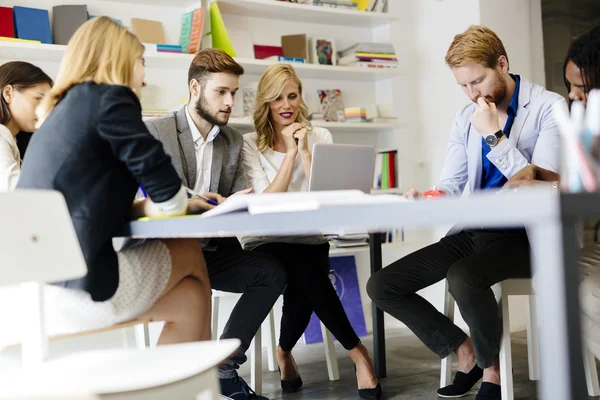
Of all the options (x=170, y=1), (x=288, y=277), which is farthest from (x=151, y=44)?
(x=288, y=277)

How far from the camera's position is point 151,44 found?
3562 millimetres

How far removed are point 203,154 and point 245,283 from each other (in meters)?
0.60

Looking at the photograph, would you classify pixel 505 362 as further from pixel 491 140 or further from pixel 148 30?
pixel 148 30

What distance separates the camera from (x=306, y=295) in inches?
104

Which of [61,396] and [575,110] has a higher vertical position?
[575,110]

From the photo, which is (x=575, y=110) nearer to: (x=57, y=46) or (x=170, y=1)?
(x=57, y=46)

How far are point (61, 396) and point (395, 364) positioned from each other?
227 centimetres

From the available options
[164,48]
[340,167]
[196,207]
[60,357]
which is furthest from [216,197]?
[164,48]

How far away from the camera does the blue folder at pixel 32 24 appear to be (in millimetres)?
3322

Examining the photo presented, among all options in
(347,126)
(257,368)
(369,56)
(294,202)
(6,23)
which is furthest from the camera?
(369,56)

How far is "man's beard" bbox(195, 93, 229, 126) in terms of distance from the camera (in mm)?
2752

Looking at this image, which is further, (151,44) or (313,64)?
(313,64)

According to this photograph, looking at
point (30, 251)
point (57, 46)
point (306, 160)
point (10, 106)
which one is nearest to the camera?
point (30, 251)

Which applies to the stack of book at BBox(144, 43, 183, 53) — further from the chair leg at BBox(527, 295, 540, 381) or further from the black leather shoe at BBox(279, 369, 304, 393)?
the chair leg at BBox(527, 295, 540, 381)
